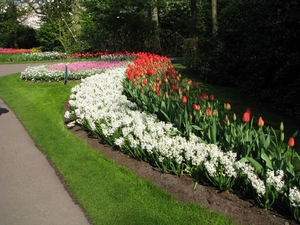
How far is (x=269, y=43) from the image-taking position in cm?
759

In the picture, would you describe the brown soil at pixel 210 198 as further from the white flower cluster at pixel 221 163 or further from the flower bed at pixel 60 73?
the flower bed at pixel 60 73

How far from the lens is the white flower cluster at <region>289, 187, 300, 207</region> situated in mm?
2854

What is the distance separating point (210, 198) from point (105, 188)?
4.21 feet

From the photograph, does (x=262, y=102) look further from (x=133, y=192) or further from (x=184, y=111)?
(x=133, y=192)

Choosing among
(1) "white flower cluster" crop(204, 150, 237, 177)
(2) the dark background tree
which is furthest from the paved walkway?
(2) the dark background tree

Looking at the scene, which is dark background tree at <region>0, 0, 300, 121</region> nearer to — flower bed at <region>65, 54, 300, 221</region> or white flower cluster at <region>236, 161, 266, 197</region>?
flower bed at <region>65, 54, 300, 221</region>

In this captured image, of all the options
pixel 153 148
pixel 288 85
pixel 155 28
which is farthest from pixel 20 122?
pixel 155 28

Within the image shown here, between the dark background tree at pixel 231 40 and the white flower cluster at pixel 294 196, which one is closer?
the white flower cluster at pixel 294 196

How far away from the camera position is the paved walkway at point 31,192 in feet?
11.2

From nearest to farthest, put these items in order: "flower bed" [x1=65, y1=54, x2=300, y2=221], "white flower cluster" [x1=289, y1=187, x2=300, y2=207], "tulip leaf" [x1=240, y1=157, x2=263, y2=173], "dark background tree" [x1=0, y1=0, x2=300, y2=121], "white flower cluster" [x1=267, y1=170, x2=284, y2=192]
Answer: "white flower cluster" [x1=289, y1=187, x2=300, y2=207], "white flower cluster" [x1=267, y1=170, x2=284, y2=192], "flower bed" [x1=65, y1=54, x2=300, y2=221], "tulip leaf" [x1=240, y1=157, x2=263, y2=173], "dark background tree" [x1=0, y1=0, x2=300, y2=121]

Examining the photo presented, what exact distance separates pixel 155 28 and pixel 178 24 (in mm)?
2956

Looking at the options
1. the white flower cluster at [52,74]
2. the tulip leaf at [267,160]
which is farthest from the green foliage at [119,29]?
the tulip leaf at [267,160]

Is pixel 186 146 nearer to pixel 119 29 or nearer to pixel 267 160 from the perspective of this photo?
pixel 267 160

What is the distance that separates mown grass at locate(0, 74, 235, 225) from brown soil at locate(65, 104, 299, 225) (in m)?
0.10
